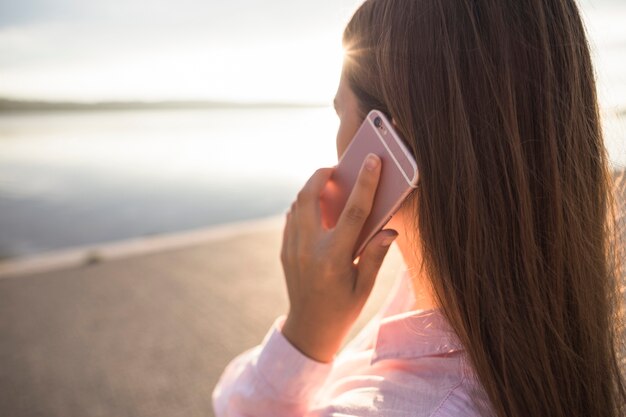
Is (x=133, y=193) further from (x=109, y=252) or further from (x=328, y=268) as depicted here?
(x=328, y=268)

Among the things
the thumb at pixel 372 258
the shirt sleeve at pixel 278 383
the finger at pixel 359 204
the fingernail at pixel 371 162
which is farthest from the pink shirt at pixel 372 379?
the fingernail at pixel 371 162

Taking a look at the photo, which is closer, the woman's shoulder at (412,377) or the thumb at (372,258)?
the woman's shoulder at (412,377)

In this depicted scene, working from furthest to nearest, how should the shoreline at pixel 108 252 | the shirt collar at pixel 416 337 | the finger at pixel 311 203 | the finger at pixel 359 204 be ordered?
the shoreline at pixel 108 252, the finger at pixel 311 203, the finger at pixel 359 204, the shirt collar at pixel 416 337

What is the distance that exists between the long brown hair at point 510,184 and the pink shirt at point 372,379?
3.2 inches

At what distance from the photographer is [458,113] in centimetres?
89

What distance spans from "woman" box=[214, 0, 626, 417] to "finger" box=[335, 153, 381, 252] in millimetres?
128

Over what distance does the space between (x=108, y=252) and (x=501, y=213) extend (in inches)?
197

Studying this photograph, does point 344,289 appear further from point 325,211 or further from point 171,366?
point 171,366

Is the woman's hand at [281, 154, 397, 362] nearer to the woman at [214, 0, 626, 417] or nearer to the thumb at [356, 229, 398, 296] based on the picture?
the thumb at [356, 229, 398, 296]

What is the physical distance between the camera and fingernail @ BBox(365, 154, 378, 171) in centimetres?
109

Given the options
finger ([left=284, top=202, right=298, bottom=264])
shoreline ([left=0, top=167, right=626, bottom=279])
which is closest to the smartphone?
finger ([left=284, top=202, right=298, bottom=264])

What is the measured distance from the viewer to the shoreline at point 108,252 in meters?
4.70

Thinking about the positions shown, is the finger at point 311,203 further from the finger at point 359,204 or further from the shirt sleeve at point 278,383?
the shirt sleeve at point 278,383

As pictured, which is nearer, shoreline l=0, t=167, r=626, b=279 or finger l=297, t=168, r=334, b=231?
finger l=297, t=168, r=334, b=231
